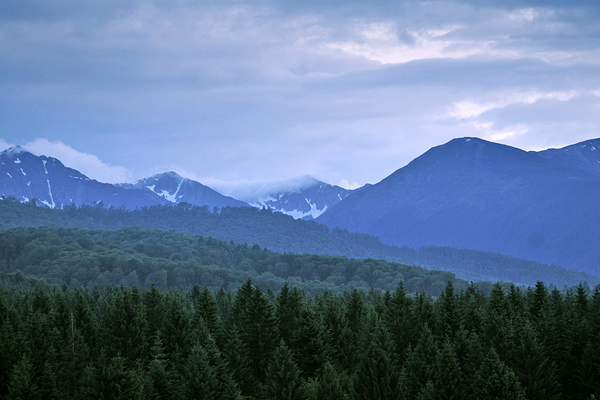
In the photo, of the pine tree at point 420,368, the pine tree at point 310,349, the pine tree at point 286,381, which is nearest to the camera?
the pine tree at point 286,381

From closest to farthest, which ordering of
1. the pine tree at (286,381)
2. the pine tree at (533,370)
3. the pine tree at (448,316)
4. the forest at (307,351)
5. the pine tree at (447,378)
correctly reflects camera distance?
the pine tree at (447,378) → the forest at (307,351) → the pine tree at (533,370) → the pine tree at (286,381) → the pine tree at (448,316)

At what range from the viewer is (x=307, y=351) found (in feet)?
299

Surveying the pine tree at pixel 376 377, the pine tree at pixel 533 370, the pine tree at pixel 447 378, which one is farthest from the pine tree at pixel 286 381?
the pine tree at pixel 533 370

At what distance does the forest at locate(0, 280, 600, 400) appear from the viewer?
243 ft

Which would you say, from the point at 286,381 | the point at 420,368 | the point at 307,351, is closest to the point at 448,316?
the point at 420,368

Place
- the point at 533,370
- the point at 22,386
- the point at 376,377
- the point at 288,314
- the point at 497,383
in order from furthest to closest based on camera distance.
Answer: the point at 288,314, the point at 533,370, the point at 376,377, the point at 22,386, the point at 497,383

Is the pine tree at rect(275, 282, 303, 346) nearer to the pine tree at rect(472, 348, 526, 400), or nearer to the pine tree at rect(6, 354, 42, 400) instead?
the pine tree at rect(6, 354, 42, 400)

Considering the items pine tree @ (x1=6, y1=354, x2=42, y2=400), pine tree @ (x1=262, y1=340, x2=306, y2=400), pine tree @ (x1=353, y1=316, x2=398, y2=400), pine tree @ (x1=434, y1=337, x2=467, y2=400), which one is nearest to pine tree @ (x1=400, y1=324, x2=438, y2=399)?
pine tree @ (x1=353, y1=316, x2=398, y2=400)

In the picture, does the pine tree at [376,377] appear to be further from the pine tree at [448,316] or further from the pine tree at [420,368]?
the pine tree at [448,316]

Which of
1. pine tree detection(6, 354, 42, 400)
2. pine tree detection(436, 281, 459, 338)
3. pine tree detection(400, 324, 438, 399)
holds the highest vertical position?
pine tree detection(436, 281, 459, 338)

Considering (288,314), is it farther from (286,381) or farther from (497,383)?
(497,383)

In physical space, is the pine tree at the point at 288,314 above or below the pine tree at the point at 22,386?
above

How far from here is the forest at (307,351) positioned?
73.9m

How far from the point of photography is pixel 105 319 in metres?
109
